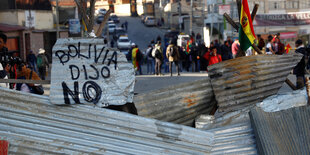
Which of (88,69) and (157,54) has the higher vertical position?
(88,69)

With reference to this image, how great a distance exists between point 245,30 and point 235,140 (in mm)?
2907

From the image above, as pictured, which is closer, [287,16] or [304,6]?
[287,16]

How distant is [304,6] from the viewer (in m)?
61.2

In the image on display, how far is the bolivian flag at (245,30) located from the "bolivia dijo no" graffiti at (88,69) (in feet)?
10.5

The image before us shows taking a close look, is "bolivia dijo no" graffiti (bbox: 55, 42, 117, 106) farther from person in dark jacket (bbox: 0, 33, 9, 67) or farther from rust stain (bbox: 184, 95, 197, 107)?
Answer: person in dark jacket (bbox: 0, 33, 9, 67)

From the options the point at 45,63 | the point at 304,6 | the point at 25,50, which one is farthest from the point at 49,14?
the point at 304,6

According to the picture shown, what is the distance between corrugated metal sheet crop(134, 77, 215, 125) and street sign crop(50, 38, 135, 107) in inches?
19.7

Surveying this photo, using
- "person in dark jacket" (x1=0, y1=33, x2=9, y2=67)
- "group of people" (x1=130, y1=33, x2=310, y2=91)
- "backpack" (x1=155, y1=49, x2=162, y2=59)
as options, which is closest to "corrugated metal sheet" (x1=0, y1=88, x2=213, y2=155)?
"person in dark jacket" (x1=0, y1=33, x2=9, y2=67)

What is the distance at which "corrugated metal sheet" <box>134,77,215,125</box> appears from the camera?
254 inches

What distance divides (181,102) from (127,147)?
1.44 metres

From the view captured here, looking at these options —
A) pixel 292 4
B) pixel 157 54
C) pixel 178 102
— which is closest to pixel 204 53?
pixel 157 54

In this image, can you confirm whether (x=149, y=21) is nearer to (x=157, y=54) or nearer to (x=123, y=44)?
(x=123, y=44)

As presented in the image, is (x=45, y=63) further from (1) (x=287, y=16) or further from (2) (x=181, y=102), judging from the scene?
(1) (x=287, y=16)

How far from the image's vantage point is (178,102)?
671 centimetres
